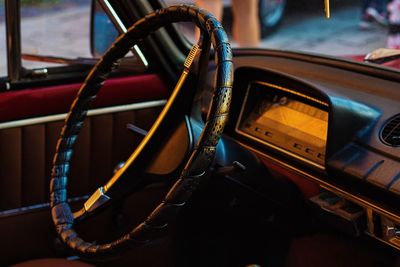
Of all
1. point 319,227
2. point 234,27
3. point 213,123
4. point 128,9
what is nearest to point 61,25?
point 234,27

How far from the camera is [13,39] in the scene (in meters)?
2.05

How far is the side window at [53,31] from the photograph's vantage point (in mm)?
2170

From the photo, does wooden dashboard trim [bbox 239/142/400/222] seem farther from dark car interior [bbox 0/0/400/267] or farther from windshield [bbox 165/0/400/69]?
windshield [bbox 165/0/400/69]

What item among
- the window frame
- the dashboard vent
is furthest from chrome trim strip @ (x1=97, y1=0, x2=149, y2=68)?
the dashboard vent

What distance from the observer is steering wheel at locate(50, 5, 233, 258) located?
122cm

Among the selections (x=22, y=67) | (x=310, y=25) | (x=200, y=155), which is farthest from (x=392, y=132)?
(x=310, y=25)

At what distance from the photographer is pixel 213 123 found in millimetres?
1210

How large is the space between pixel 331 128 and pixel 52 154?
969 millimetres

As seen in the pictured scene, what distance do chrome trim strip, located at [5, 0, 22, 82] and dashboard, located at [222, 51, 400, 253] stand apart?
72cm

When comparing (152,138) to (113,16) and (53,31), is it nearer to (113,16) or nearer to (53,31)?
(113,16)

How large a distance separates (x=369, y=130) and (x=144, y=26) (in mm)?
620

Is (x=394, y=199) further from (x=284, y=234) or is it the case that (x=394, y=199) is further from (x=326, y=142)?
(x=284, y=234)

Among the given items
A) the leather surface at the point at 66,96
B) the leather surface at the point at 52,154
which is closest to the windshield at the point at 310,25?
the leather surface at the point at 66,96

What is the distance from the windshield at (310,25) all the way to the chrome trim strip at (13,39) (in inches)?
38.0
